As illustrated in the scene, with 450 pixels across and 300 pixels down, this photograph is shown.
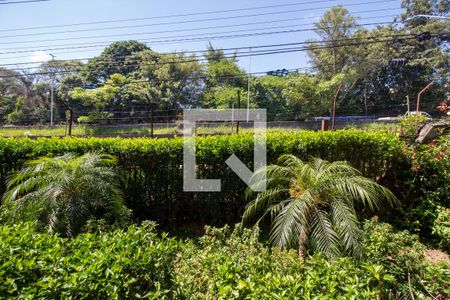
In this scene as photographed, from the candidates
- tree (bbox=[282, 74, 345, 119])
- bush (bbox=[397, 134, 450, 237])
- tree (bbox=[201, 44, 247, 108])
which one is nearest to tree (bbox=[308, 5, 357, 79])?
tree (bbox=[282, 74, 345, 119])

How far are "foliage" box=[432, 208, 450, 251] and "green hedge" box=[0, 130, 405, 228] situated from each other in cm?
105

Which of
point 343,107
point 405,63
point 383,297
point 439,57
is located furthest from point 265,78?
point 383,297

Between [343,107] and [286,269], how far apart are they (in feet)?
99.4

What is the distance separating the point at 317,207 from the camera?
3.09 meters

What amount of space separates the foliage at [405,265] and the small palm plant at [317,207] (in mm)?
177

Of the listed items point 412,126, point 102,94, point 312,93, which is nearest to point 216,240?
point 412,126

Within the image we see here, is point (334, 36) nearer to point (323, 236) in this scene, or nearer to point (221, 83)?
point (221, 83)

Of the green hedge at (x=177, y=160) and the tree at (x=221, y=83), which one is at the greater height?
the tree at (x=221, y=83)

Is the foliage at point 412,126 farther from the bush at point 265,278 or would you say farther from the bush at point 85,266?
the bush at point 85,266

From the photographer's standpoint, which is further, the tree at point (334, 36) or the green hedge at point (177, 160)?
the tree at point (334, 36)

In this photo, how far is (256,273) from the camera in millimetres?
1818

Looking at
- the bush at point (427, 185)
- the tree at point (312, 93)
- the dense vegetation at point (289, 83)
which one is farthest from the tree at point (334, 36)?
the bush at point (427, 185)

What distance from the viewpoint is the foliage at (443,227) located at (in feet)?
11.6

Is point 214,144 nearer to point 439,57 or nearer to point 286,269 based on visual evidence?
point 286,269
